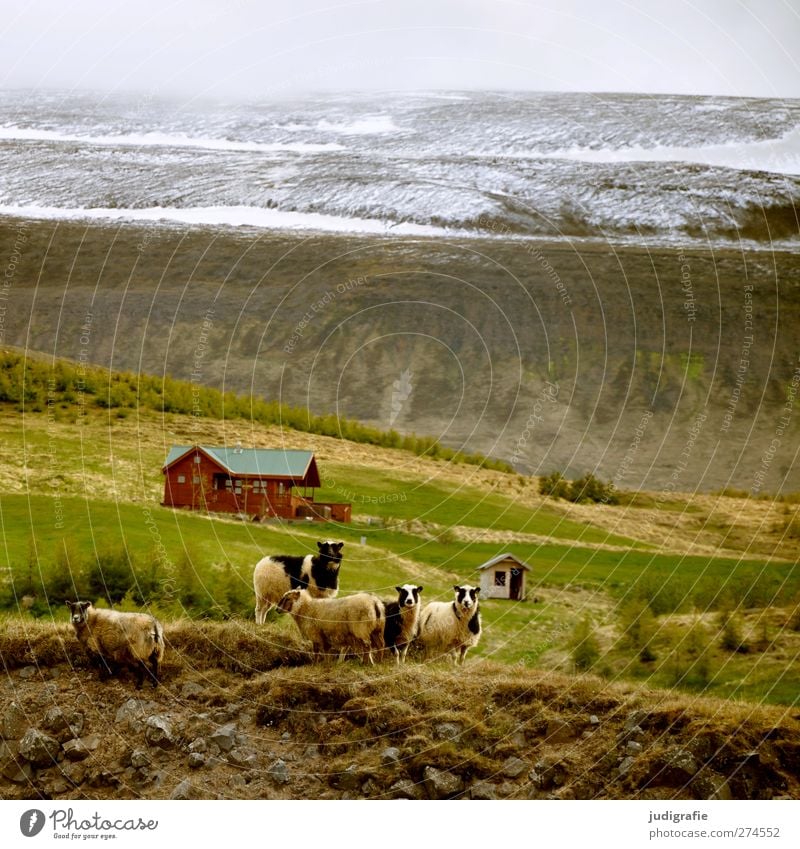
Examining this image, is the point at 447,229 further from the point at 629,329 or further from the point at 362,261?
the point at 629,329

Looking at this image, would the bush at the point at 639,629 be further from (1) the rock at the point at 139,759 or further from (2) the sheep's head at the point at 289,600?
(1) the rock at the point at 139,759

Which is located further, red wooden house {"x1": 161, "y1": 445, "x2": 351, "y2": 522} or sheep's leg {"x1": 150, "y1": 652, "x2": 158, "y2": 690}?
red wooden house {"x1": 161, "y1": 445, "x2": 351, "y2": 522}

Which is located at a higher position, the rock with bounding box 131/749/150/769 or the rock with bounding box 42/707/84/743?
the rock with bounding box 42/707/84/743

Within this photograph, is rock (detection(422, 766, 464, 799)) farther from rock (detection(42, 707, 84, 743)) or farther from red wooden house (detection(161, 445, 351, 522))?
rock (detection(42, 707, 84, 743))

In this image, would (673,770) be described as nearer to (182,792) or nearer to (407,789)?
(407,789)

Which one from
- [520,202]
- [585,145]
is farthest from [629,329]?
[585,145]

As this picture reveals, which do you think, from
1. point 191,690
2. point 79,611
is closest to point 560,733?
point 191,690

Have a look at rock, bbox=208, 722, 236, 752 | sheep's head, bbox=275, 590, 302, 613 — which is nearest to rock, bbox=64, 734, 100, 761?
rock, bbox=208, 722, 236, 752
